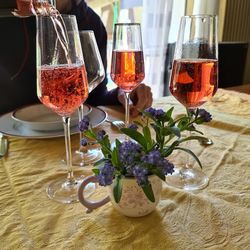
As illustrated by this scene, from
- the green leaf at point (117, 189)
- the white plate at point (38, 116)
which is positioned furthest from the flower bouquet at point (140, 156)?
the white plate at point (38, 116)

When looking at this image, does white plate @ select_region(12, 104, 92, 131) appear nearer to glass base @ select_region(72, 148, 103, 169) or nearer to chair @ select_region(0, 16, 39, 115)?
glass base @ select_region(72, 148, 103, 169)

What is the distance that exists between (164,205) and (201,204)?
0.06 metres

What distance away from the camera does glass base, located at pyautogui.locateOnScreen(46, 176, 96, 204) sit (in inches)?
20.9

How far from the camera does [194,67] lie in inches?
23.1

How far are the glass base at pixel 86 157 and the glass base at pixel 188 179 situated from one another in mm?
175

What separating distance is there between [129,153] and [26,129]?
46 cm

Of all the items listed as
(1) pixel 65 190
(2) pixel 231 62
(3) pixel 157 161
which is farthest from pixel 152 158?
(2) pixel 231 62

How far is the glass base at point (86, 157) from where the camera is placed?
670 mm

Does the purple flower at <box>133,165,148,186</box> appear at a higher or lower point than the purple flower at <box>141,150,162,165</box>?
lower

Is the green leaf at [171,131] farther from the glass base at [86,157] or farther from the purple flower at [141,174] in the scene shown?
the glass base at [86,157]

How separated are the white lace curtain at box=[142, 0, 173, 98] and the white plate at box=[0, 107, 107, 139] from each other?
64.5 inches

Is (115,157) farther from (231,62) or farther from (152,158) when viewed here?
(231,62)

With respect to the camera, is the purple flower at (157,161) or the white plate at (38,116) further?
the white plate at (38,116)

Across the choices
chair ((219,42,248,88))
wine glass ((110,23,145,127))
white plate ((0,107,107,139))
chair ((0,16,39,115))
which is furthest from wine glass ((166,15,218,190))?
chair ((219,42,248,88))
